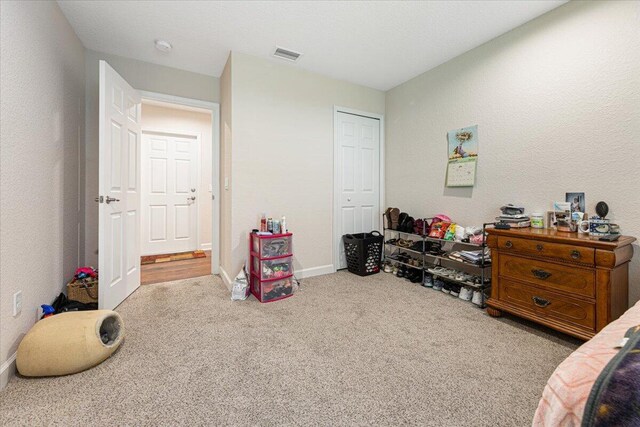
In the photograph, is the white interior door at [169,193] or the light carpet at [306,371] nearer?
the light carpet at [306,371]

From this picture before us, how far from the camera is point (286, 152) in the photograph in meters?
3.08

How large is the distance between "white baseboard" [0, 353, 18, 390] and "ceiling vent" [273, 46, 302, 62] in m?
2.97

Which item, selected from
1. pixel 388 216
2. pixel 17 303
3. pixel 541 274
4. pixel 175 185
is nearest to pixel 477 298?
pixel 541 274

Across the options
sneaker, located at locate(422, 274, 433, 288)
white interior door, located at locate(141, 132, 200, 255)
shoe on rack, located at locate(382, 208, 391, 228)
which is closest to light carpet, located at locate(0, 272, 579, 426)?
sneaker, located at locate(422, 274, 433, 288)

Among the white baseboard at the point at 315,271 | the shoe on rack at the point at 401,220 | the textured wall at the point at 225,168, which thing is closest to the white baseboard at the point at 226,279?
the textured wall at the point at 225,168

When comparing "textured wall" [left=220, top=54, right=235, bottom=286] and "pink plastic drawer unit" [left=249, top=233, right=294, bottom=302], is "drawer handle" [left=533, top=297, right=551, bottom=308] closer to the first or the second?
"pink plastic drawer unit" [left=249, top=233, right=294, bottom=302]

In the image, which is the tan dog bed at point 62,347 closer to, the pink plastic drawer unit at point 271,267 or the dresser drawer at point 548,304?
the pink plastic drawer unit at point 271,267

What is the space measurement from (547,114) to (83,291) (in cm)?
397

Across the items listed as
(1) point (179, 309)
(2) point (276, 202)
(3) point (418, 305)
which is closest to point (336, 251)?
(2) point (276, 202)

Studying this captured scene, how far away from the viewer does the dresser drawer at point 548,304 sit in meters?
1.69

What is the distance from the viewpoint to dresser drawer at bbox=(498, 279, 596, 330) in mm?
1689

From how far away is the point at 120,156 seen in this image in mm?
2469

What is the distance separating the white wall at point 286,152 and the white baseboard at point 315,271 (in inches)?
0.5

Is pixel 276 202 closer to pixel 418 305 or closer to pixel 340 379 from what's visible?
pixel 418 305
